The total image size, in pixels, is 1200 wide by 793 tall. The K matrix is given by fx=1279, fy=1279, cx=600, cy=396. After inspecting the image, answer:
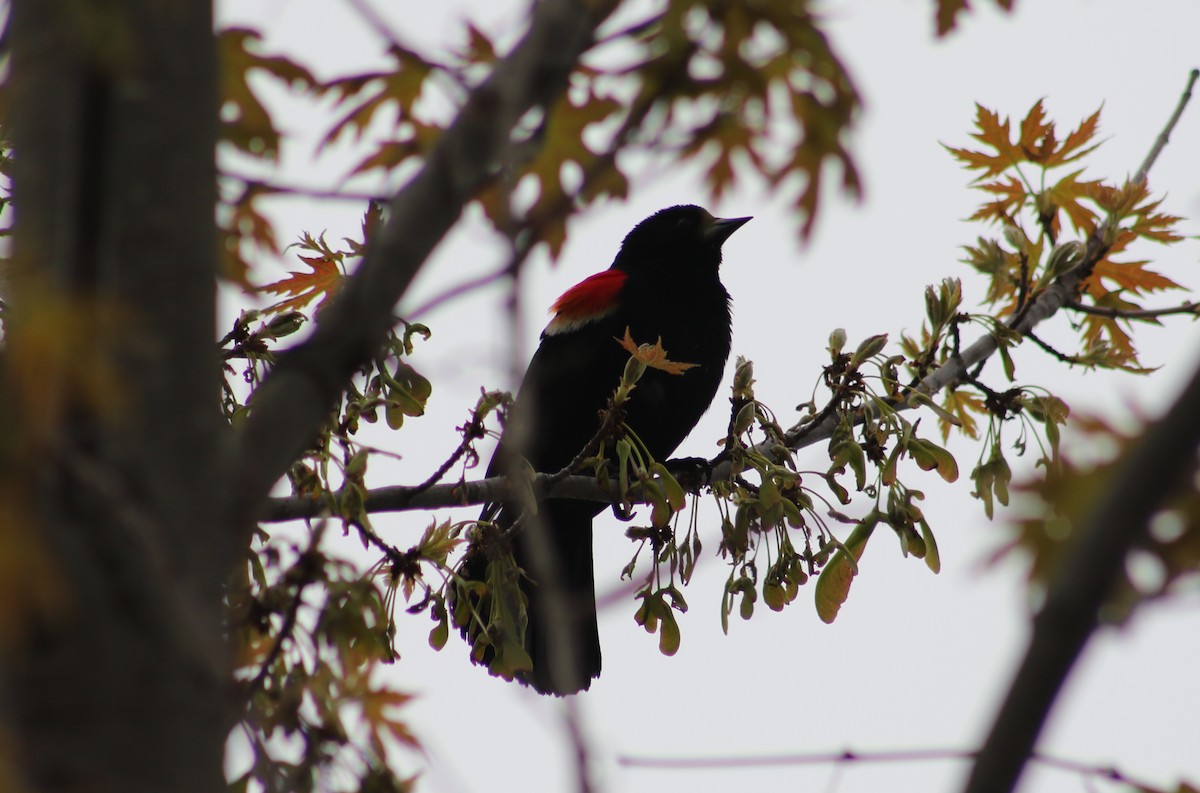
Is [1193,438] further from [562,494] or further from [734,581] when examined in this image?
[562,494]

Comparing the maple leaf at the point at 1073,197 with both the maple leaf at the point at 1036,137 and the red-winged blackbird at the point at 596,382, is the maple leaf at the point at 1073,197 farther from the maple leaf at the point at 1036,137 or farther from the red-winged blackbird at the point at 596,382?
the red-winged blackbird at the point at 596,382

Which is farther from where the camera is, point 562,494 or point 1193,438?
point 562,494

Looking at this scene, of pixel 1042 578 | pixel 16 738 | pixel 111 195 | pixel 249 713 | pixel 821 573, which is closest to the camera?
pixel 16 738

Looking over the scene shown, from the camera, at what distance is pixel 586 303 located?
515 centimetres

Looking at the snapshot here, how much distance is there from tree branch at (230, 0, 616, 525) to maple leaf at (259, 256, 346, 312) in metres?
1.61

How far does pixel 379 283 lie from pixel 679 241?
424 centimetres

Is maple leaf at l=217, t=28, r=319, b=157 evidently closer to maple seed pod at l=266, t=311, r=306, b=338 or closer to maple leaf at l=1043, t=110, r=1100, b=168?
maple seed pod at l=266, t=311, r=306, b=338

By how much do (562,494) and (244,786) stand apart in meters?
1.47

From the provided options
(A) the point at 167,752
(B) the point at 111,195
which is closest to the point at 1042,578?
(A) the point at 167,752

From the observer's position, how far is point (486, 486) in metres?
3.14

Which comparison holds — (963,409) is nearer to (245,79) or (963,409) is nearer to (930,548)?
(930,548)

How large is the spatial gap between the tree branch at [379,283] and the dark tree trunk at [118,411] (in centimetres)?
6

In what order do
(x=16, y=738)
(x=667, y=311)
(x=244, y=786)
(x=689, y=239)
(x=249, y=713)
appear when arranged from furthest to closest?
(x=689, y=239) < (x=667, y=311) < (x=244, y=786) < (x=249, y=713) < (x=16, y=738)

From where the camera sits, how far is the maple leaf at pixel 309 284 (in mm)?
3133
